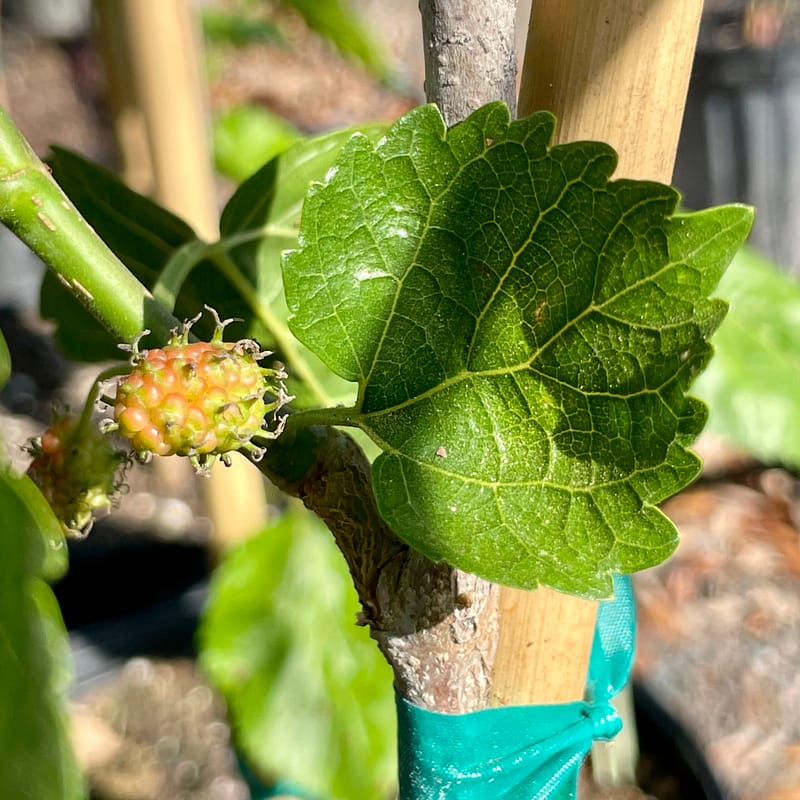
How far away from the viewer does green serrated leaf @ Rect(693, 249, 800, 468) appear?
888mm

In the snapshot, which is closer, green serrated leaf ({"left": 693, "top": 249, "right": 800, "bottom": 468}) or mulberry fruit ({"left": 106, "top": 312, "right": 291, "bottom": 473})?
mulberry fruit ({"left": 106, "top": 312, "right": 291, "bottom": 473})

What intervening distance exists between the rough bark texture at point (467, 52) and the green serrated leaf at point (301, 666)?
637mm

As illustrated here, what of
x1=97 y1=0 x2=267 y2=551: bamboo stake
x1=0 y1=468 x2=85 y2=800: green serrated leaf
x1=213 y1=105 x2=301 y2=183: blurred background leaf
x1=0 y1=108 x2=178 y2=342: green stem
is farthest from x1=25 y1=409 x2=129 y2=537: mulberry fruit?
x1=213 y1=105 x2=301 y2=183: blurred background leaf

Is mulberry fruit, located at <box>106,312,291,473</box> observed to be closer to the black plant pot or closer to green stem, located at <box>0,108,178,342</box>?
green stem, located at <box>0,108,178,342</box>

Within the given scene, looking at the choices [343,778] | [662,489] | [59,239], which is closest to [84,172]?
[59,239]

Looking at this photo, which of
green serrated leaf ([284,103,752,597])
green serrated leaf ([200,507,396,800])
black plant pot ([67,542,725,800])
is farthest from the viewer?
green serrated leaf ([200,507,396,800])

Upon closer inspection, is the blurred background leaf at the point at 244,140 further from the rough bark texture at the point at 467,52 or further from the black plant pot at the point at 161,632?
the rough bark texture at the point at 467,52

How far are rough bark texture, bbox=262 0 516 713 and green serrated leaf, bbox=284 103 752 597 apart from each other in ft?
0.11

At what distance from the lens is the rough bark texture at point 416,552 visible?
11.1 inches

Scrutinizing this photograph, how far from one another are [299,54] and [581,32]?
118 inches

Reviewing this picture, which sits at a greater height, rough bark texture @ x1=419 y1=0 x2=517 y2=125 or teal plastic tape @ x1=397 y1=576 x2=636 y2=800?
rough bark texture @ x1=419 y1=0 x2=517 y2=125

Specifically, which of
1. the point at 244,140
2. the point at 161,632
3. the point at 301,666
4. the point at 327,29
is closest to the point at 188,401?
the point at 301,666

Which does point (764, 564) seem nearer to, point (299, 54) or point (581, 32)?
point (581, 32)

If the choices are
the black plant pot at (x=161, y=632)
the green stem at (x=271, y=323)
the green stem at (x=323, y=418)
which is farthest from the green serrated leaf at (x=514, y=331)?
the black plant pot at (x=161, y=632)
